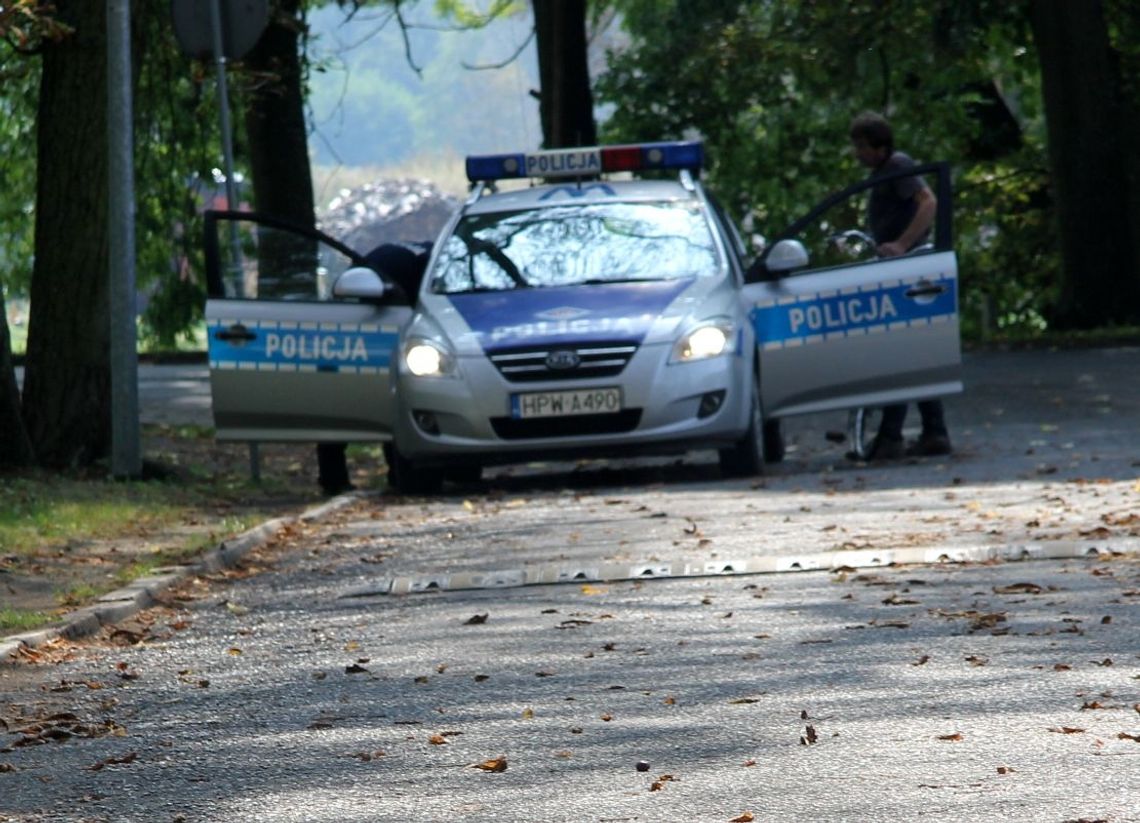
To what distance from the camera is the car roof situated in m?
15.3

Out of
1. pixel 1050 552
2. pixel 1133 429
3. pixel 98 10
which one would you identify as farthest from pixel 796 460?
pixel 1050 552

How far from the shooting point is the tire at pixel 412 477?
14406 millimetres

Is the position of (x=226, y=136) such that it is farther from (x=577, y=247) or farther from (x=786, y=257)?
(x=786, y=257)

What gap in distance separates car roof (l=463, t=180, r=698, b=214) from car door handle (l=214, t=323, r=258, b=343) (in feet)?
5.70

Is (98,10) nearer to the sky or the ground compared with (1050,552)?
nearer to the sky

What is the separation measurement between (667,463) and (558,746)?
10.2 metres

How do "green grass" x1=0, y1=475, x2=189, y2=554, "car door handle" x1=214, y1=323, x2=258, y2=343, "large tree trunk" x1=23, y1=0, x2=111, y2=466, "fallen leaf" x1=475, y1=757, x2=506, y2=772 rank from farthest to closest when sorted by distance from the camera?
"large tree trunk" x1=23, y1=0, x2=111, y2=466, "car door handle" x1=214, y1=323, x2=258, y2=343, "green grass" x1=0, y1=475, x2=189, y2=554, "fallen leaf" x1=475, y1=757, x2=506, y2=772

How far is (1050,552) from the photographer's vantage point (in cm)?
952

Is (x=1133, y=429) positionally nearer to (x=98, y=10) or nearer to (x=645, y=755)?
(x=98, y=10)

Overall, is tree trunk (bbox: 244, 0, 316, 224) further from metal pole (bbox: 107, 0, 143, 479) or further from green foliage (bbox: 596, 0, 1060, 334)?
green foliage (bbox: 596, 0, 1060, 334)

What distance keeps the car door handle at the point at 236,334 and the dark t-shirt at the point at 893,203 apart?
12.2 ft

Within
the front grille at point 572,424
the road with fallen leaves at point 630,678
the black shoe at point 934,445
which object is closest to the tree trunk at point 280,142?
the black shoe at point 934,445

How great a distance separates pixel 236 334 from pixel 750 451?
2958 millimetres

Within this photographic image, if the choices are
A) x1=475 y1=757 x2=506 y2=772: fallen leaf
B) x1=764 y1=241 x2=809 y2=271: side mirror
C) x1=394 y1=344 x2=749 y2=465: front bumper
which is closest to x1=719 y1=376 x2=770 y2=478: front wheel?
x1=394 y1=344 x2=749 y2=465: front bumper
